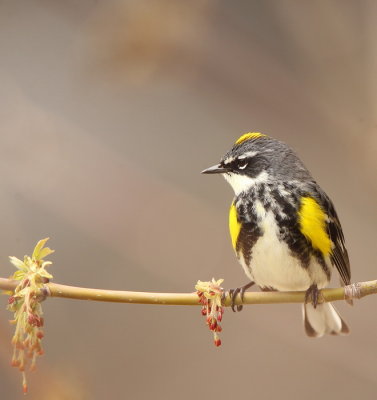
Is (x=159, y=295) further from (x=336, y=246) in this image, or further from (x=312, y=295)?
(x=336, y=246)

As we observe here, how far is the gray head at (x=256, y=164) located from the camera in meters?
2.81

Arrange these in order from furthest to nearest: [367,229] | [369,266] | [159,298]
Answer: [369,266] → [367,229] → [159,298]

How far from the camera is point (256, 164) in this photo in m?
2.84

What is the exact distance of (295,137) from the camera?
142 inches


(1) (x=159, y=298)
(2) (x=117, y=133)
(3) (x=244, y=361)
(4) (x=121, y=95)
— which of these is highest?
(4) (x=121, y=95)

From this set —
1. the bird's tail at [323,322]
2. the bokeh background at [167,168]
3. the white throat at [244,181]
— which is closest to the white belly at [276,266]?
the white throat at [244,181]

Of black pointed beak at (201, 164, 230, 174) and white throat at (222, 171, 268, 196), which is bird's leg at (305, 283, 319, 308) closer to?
white throat at (222, 171, 268, 196)

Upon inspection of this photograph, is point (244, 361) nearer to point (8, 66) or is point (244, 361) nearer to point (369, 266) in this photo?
point (369, 266)

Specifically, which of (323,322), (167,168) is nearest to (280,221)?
(323,322)

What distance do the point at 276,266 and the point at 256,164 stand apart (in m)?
0.43

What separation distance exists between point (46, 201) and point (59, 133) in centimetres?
36

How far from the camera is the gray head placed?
2807 millimetres

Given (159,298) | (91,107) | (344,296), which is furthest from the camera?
(91,107)

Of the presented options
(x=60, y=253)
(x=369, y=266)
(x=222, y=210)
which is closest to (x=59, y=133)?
(x=60, y=253)
